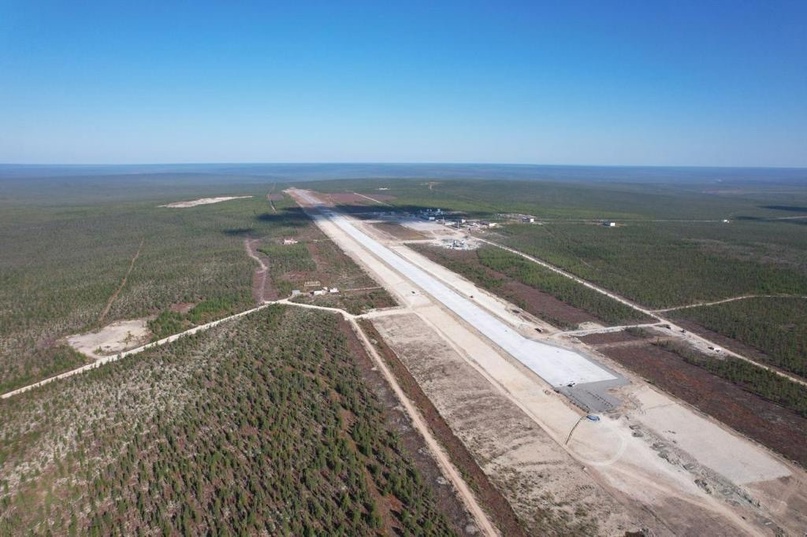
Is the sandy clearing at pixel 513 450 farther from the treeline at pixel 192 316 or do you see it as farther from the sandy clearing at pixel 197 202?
the sandy clearing at pixel 197 202

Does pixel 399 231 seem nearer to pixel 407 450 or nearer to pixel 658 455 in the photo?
pixel 407 450

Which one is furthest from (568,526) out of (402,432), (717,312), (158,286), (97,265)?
(97,265)

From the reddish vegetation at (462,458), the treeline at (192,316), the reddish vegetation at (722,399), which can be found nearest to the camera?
the reddish vegetation at (462,458)

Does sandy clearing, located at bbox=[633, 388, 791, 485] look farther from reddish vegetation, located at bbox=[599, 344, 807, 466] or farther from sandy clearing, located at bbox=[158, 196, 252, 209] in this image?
sandy clearing, located at bbox=[158, 196, 252, 209]

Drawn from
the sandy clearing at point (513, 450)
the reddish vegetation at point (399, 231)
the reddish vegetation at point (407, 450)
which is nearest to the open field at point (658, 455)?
the sandy clearing at point (513, 450)

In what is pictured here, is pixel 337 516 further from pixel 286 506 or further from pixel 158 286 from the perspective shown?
pixel 158 286
